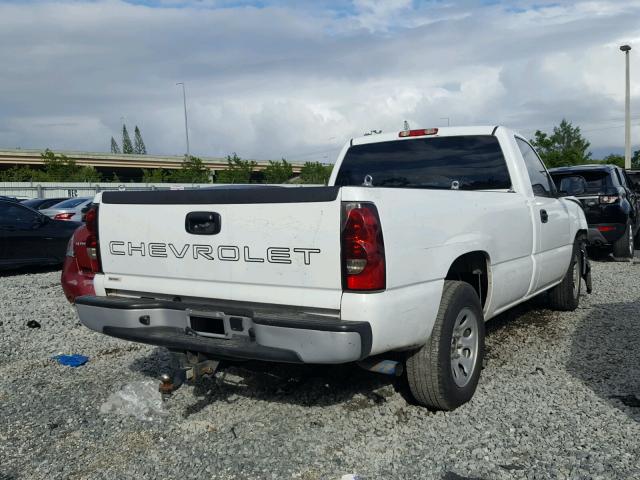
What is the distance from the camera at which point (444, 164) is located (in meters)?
5.16

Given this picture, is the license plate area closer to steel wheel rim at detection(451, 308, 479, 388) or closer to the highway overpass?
steel wheel rim at detection(451, 308, 479, 388)

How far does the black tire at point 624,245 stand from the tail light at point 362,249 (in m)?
8.72

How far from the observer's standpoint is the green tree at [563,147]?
32.5 m

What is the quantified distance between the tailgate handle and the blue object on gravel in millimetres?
2245

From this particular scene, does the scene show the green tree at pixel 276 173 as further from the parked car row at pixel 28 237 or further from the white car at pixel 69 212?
the parked car row at pixel 28 237

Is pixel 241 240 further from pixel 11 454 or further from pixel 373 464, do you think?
pixel 11 454

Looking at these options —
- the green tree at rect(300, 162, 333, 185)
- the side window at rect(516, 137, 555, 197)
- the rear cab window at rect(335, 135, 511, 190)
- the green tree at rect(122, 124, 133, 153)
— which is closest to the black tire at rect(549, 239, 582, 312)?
the side window at rect(516, 137, 555, 197)

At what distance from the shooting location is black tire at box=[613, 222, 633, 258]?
10.4 meters

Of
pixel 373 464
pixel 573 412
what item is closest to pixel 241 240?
pixel 373 464

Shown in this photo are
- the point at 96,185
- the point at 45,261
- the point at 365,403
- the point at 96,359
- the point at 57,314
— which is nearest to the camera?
the point at 365,403

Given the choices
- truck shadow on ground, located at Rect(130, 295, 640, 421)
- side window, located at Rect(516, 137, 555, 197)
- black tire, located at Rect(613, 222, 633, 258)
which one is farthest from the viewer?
black tire, located at Rect(613, 222, 633, 258)

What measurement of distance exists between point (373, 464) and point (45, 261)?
911 centimetres

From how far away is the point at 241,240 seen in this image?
337 cm

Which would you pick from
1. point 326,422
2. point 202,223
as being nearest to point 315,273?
point 202,223
